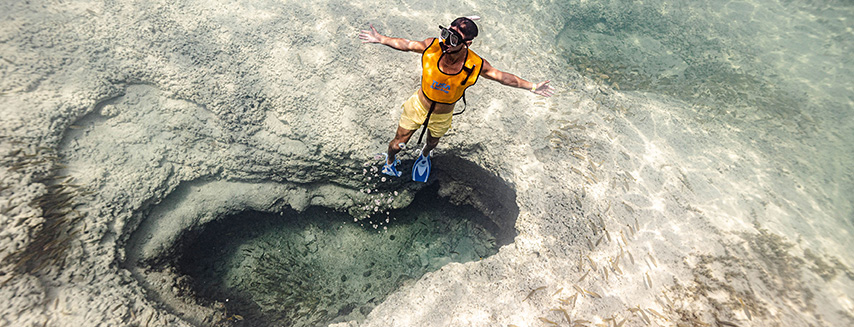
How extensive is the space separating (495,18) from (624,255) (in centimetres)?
441

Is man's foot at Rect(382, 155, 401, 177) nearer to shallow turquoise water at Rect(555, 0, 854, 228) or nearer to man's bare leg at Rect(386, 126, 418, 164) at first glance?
man's bare leg at Rect(386, 126, 418, 164)

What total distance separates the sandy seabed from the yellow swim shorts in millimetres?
777

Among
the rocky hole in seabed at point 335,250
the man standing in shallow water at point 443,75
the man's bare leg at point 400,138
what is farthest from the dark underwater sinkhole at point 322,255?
the man standing in shallow water at point 443,75

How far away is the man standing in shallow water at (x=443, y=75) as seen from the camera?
2.58 metres

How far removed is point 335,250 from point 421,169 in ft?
6.66

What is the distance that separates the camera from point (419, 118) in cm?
329

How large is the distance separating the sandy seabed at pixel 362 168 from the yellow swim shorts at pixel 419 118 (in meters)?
0.78

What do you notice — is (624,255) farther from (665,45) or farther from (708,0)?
(708,0)

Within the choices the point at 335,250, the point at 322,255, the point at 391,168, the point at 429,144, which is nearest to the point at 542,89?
the point at 429,144

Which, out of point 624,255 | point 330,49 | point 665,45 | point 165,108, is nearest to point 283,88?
point 330,49

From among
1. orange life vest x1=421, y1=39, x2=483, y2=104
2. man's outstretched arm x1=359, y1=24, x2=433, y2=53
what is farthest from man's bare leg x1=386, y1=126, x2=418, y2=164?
man's outstretched arm x1=359, y1=24, x2=433, y2=53

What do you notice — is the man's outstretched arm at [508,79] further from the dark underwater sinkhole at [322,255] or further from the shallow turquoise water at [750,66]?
the shallow turquoise water at [750,66]

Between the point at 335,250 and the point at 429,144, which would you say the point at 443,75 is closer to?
the point at 429,144

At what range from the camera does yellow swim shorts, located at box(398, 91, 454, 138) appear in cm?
325
